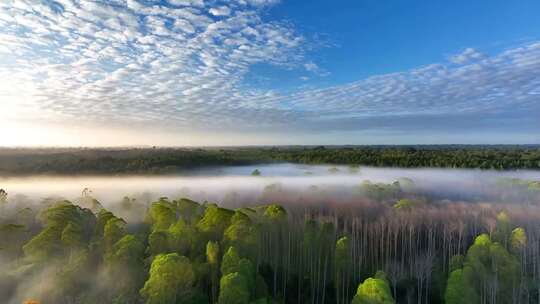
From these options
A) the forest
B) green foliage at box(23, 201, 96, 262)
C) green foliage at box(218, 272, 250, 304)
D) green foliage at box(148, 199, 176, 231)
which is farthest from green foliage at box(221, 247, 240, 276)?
green foliage at box(23, 201, 96, 262)

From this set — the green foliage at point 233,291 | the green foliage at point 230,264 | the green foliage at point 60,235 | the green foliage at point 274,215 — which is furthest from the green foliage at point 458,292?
the green foliage at point 60,235

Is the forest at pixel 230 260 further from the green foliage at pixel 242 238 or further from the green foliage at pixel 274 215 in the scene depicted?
the green foliage at pixel 274 215

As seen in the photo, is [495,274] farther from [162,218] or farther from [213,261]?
[162,218]

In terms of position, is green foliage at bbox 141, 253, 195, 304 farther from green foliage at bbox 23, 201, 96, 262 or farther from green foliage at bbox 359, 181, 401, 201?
green foliage at bbox 359, 181, 401, 201

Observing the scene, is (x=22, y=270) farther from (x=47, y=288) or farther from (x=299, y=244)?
(x=299, y=244)

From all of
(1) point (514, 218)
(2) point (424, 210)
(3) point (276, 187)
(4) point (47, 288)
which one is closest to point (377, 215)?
(2) point (424, 210)

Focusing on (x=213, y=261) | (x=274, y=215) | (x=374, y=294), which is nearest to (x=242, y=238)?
(x=213, y=261)
